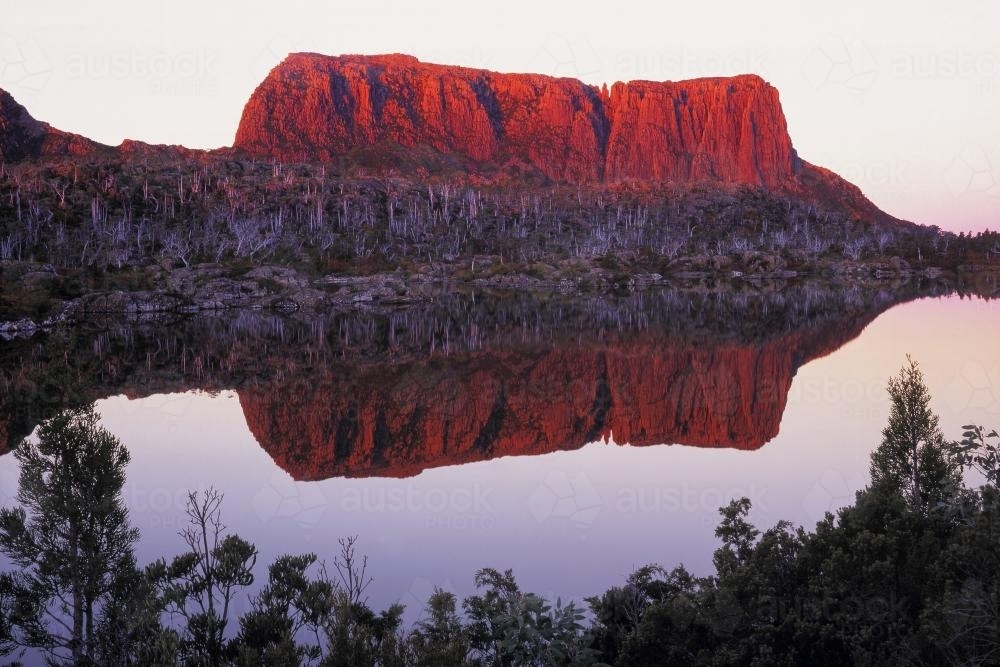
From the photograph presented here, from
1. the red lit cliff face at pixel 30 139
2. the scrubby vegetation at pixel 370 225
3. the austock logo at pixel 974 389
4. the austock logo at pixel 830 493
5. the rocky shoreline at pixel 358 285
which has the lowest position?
the austock logo at pixel 830 493

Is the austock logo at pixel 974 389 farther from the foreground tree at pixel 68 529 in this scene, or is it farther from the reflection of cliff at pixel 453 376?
the foreground tree at pixel 68 529

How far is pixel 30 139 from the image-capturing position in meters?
174

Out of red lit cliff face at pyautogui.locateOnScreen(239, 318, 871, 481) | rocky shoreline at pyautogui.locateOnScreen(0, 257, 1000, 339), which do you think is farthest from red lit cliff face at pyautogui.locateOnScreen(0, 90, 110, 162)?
red lit cliff face at pyautogui.locateOnScreen(239, 318, 871, 481)

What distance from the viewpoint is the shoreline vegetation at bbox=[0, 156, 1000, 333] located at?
65.7m

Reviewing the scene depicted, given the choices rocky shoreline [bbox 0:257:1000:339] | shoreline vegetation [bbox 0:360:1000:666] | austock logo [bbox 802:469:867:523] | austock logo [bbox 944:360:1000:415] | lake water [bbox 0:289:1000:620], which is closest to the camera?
shoreline vegetation [bbox 0:360:1000:666]

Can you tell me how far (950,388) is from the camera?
20.1 m

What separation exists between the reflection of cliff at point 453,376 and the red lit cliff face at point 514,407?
68mm

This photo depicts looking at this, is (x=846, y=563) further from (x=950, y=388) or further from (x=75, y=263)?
(x=75, y=263)

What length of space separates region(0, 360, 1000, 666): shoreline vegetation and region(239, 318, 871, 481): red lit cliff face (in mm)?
6988

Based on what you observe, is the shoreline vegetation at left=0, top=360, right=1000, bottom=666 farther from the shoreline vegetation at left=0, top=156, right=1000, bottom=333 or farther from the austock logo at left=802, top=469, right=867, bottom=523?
the shoreline vegetation at left=0, top=156, right=1000, bottom=333

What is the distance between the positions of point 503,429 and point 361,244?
84341mm

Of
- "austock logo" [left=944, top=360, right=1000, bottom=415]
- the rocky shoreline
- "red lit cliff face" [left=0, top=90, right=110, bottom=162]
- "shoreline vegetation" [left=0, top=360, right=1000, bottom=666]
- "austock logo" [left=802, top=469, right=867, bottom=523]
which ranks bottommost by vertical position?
"shoreline vegetation" [left=0, top=360, right=1000, bottom=666]

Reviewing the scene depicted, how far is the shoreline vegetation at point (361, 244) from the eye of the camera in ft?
216

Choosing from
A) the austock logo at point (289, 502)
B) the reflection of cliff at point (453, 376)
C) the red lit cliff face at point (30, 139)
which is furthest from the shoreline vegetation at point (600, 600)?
the red lit cliff face at point (30, 139)
